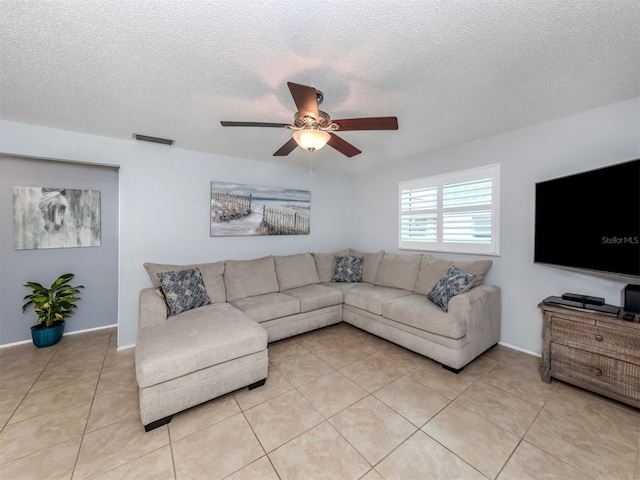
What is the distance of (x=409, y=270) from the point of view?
349 centimetres

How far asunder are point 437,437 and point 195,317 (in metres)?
2.12

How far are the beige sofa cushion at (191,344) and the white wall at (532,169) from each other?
8.95ft

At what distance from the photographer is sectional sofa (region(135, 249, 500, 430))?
1.83 meters

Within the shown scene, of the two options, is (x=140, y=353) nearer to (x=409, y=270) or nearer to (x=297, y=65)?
(x=297, y=65)

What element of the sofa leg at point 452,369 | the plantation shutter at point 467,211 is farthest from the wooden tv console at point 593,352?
the plantation shutter at point 467,211

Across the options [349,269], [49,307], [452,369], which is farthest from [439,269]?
[49,307]

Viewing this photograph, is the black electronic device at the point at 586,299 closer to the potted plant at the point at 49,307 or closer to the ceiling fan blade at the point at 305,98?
the ceiling fan blade at the point at 305,98

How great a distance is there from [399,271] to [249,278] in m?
2.05

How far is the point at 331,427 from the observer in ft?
5.65

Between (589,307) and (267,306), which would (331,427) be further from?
(589,307)

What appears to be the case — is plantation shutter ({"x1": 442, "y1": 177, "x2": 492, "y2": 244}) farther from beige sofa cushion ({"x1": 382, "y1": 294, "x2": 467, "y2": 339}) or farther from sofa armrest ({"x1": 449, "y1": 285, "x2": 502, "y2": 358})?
beige sofa cushion ({"x1": 382, "y1": 294, "x2": 467, "y2": 339})

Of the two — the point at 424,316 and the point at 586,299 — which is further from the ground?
the point at 586,299

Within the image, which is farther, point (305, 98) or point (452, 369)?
point (452, 369)

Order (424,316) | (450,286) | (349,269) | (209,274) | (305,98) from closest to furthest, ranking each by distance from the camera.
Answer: (305,98)
(424,316)
(450,286)
(209,274)
(349,269)
